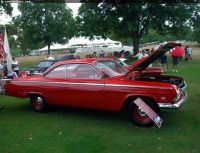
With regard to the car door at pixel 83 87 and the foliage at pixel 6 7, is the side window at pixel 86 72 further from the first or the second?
the foliage at pixel 6 7

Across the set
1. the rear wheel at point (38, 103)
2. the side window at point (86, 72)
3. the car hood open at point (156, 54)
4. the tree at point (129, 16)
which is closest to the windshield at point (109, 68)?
the side window at point (86, 72)

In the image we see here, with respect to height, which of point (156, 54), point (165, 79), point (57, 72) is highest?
point (156, 54)

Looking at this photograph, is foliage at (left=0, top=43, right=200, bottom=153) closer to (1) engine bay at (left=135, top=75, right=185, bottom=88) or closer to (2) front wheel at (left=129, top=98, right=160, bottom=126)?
(2) front wheel at (left=129, top=98, right=160, bottom=126)

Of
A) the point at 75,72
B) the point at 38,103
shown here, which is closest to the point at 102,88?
the point at 75,72

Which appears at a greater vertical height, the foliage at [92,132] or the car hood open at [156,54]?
the car hood open at [156,54]

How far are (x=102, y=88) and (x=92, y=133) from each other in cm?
108

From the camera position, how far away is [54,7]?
141 feet

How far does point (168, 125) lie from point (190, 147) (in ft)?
4.11

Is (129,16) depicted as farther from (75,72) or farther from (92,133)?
(92,133)

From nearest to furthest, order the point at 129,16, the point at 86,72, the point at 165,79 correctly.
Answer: the point at 86,72
the point at 165,79
the point at 129,16

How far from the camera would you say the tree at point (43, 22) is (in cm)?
4228

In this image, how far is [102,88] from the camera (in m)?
6.15

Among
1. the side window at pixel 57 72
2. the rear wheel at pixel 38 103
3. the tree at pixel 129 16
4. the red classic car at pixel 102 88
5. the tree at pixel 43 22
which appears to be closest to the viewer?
the red classic car at pixel 102 88

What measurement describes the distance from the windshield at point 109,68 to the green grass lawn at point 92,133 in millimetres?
1161
